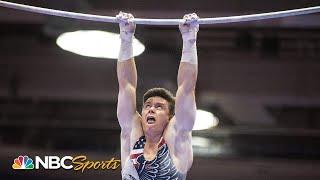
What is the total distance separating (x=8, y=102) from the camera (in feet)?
11.4

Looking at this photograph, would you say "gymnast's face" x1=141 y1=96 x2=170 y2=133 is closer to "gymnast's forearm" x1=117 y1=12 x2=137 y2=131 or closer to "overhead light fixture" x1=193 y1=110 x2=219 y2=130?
"gymnast's forearm" x1=117 y1=12 x2=137 y2=131

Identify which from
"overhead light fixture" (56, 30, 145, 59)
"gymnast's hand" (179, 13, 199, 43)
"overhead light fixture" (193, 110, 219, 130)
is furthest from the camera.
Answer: "overhead light fixture" (56, 30, 145, 59)

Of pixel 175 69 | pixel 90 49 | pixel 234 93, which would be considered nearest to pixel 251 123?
pixel 234 93

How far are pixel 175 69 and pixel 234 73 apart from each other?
0.35 m

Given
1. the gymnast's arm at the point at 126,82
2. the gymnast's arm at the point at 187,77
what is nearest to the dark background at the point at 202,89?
the gymnast's arm at the point at 126,82

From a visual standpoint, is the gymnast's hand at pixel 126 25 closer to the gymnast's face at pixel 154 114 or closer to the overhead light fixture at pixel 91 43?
the gymnast's face at pixel 154 114

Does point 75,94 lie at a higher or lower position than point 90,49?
lower

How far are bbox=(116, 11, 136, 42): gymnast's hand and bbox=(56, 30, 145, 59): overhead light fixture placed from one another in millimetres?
805

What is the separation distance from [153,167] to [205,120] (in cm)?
72

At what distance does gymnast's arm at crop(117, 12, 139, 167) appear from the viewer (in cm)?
268

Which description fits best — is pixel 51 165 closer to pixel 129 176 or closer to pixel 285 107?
pixel 129 176

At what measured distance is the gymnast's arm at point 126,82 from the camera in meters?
2.68

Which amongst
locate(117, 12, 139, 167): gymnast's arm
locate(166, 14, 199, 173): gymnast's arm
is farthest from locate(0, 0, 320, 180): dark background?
locate(166, 14, 199, 173): gymnast's arm

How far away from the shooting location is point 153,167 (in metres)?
2.74
